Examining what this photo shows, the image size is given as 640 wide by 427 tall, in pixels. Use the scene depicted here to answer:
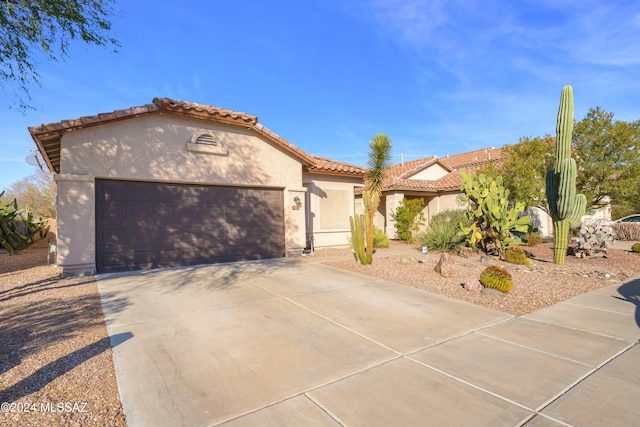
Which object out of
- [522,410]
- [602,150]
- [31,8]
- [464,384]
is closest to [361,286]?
[464,384]

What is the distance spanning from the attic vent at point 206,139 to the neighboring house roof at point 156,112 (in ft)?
1.76

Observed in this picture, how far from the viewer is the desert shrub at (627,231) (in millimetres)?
19766

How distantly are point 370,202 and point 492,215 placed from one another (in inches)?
177

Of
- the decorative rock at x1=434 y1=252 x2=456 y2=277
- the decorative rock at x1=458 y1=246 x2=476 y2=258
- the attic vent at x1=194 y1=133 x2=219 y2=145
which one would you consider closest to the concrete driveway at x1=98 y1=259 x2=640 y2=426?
the decorative rock at x1=434 y1=252 x2=456 y2=277

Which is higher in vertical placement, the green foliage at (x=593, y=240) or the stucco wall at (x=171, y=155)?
the stucco wall at (x=171, y=155)

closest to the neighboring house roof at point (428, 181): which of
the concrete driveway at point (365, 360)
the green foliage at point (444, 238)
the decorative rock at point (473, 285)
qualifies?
the green foliage at point (444, 238)

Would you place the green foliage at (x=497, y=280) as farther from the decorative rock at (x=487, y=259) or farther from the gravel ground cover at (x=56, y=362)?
the gravel ground cover at (x=56, y=362)

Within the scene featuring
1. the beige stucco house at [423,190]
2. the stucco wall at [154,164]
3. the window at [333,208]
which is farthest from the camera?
the beige stucco house at [423,190]

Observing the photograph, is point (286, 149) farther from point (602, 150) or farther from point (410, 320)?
point (602, 150)

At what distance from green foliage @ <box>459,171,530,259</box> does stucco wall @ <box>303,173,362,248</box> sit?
16.8 ft

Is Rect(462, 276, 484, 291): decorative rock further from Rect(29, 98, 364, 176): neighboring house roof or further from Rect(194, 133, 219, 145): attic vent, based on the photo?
Rect(194, 133, 219, 145): attic vent

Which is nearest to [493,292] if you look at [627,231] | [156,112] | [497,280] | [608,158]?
[497,280]

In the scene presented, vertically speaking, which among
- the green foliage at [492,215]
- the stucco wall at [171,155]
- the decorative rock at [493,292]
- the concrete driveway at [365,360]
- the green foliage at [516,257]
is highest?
the stucco wall at [171,155]

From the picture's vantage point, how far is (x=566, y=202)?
1003cm
